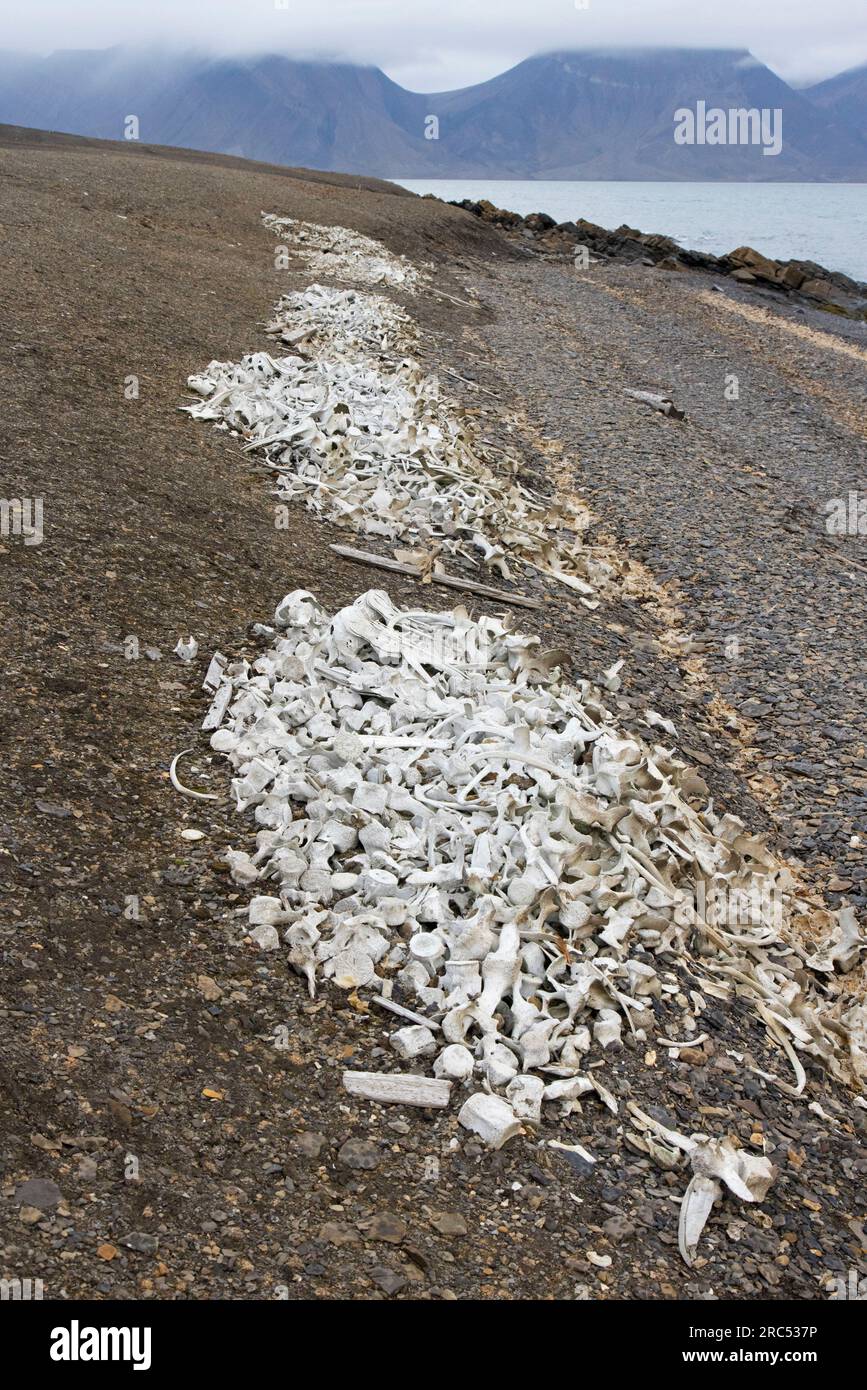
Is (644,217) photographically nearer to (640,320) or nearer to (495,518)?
(640,320)

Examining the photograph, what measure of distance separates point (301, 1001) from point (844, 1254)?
2.03 meters

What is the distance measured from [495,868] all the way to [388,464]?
5.76 m

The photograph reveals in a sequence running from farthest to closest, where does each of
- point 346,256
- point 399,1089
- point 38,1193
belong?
point 346,256, point 399,1089, point 38,1193

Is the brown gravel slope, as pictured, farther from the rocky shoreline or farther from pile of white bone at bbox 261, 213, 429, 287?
the rocky shoreline

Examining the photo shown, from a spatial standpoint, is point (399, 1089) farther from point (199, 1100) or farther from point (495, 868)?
point (495, 868)

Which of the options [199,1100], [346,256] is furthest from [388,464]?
[346,256]

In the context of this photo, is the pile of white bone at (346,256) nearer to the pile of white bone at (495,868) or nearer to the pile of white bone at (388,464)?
the pile of white bone at (388,464)

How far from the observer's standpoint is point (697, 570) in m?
10.5

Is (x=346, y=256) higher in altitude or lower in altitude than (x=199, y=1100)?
higher

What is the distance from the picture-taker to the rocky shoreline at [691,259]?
38.4m

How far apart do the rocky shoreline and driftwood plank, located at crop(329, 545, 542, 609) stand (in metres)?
32.3

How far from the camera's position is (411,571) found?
805 cm

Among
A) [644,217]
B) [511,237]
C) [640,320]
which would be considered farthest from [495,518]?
[644,217]

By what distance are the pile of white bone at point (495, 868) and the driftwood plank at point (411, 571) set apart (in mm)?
2110
